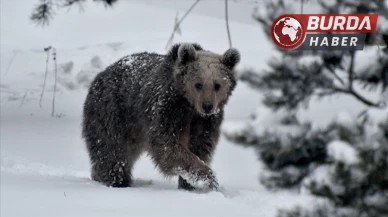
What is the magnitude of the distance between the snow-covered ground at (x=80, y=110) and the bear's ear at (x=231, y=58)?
30 centimetres

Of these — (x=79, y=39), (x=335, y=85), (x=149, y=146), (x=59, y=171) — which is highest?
(x=79, y=39)

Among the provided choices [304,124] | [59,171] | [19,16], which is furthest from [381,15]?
[19,16]

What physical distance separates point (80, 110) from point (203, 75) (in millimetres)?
6991

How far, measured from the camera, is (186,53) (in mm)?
6941

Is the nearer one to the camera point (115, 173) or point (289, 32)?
point (289, 32)

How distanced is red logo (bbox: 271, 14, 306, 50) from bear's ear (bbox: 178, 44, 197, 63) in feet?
8.05

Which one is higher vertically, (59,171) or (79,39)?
(79,39)

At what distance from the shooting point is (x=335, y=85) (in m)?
2.75

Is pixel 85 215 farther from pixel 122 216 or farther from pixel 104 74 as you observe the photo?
pixel 104 74

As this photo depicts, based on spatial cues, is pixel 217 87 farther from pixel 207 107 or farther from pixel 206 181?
pixel 206 181

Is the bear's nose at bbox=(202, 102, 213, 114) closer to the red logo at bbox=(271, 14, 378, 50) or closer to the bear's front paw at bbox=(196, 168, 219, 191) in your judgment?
the bear's front paw at bbox=(196, 168, 219, 191)

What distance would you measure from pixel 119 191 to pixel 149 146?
1.03 metres

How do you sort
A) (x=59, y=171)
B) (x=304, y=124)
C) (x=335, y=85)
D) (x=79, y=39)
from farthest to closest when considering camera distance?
(x=79, y=39), (x=59, y=171), (x=335, y=85), (x=304, y=124)

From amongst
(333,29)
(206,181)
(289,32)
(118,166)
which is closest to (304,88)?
(333,29)
